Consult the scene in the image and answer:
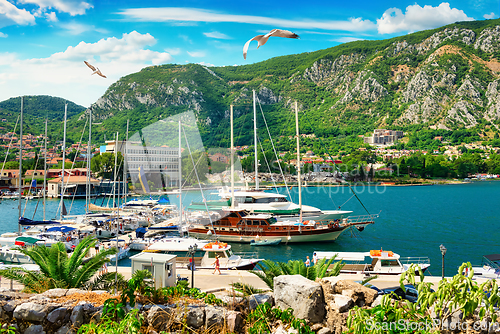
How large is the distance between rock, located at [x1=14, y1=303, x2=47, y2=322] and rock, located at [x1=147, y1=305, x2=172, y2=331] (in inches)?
92.2

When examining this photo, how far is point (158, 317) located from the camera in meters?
7.16

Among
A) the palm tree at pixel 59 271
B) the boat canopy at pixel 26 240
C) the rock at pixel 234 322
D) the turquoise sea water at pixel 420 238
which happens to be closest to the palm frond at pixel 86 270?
the palm tree at pixel 59 271

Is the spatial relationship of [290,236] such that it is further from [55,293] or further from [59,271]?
[55,293]

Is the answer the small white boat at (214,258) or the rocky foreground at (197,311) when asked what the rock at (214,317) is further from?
the small white boat at (214,258)

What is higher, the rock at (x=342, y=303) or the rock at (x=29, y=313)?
the rock at (x=342, y=303)

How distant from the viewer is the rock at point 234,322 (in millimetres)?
7164

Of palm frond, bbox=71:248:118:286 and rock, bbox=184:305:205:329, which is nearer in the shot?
rock, bbox=184:305:205:329

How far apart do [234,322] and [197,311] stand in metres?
0.86

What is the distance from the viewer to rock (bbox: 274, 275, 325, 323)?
7426mm

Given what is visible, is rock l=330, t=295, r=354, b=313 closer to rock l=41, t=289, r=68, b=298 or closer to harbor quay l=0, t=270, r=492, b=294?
harbor quay l=0, t=270, r=492, b=294

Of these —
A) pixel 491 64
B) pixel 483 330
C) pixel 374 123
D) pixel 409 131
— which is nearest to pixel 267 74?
pixel 374 123

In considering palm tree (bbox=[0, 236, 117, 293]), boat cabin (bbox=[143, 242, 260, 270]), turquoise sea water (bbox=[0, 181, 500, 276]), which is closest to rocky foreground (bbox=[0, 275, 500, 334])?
palm tree (bbox=[0, 236, 117, 293])

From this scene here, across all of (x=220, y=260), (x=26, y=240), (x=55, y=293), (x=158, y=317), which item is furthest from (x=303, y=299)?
(x=26, y=240)

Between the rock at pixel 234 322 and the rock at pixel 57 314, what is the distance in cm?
359
